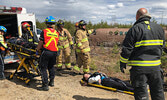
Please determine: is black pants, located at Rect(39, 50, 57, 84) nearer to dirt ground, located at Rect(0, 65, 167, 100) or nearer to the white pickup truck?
dirt ground, located at Rect(0, 65, 167, 100)

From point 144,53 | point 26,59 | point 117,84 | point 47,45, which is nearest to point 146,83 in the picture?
point 144,53

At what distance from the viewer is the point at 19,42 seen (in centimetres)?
465

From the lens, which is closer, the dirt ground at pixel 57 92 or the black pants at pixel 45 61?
the dirt ground at pixel 57 92

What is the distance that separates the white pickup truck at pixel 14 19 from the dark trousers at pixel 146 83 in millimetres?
4562

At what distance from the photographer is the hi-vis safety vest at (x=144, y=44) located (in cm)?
262


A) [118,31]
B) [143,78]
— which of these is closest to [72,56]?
[118,31]

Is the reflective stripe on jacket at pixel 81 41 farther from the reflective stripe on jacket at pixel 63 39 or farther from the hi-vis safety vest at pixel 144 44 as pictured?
the hi-vis safety vest at pixel 144 44

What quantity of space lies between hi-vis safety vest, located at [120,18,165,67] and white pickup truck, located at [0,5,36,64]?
177 inches

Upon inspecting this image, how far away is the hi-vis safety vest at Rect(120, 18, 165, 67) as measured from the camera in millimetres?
2617

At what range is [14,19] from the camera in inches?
281

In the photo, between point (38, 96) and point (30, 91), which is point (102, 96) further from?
point (30, 91)

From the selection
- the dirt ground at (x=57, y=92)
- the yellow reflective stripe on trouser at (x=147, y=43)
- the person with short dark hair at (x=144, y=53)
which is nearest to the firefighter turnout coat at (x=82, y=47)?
the dirt ground at (x=57, y=92)

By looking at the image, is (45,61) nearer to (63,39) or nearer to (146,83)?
(63,39)

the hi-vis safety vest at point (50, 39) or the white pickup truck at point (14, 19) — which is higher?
the white pickup truck at point (14, 19)
